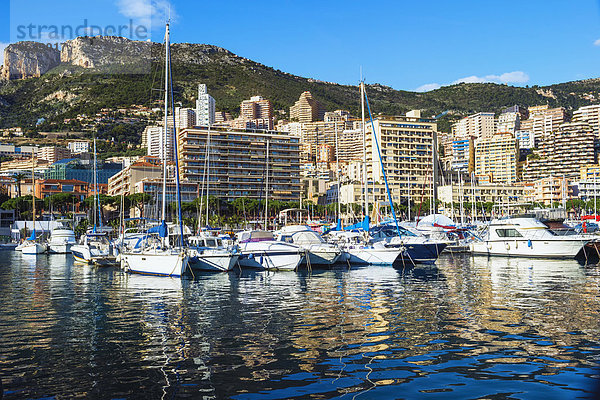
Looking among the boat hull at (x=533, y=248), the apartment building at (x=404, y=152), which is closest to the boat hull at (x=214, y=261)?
Result: the boat hull at (x=533, y=248)

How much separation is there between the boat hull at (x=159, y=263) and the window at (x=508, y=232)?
27449mm

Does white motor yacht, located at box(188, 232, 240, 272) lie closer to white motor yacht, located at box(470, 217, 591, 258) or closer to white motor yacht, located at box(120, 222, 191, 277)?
white motor yacht, located at box(120, 222, 191, 277)

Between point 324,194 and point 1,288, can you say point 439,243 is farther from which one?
point 324,194

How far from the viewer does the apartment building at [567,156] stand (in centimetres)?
19238

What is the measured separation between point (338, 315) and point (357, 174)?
158125 mm

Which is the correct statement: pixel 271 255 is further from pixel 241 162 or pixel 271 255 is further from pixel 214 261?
pixel 241 162

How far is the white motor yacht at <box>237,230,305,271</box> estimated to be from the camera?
115 ft

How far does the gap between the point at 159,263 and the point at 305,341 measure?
1940cm

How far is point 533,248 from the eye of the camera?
43.2 meters

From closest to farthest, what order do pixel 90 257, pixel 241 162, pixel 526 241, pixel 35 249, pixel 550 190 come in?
pixel 90 257, pixel 526 241, pixel 35 249, pixel 241 162, pixel 550 190

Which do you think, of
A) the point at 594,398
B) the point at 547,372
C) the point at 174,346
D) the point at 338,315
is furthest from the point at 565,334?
the point at 174,346

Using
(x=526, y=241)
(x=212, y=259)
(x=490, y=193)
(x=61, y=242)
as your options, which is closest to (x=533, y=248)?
(x=526, y=241)

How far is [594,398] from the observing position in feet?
31.0

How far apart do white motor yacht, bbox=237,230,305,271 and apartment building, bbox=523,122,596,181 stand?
582ft
